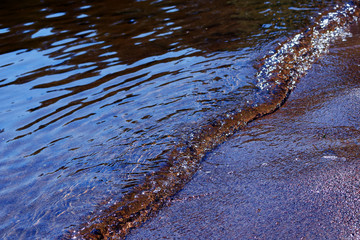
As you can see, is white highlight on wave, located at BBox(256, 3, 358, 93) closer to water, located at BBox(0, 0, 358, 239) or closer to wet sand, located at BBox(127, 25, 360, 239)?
water, located at BBox(0, 0, 358, 239)

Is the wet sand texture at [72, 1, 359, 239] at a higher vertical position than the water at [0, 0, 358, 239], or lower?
lower

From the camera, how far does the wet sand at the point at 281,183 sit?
2.53m

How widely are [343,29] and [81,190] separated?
19.1ft

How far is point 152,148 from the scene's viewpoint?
3.83m

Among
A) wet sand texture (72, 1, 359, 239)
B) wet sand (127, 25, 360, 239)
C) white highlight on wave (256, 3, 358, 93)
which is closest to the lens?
wet sand (127, 25, 360, 239)

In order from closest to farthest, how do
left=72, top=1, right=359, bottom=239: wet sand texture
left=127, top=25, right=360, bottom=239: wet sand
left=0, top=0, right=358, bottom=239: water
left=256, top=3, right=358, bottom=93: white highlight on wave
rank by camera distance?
left=127, top=25, right=360, bottom=239: wet sand
left=72, top=1, right=359, bottom=239: wet sand texture
left=0, top=0, right=358, bottom=239: water
left=256, top=3, right=358, bottom=93: white highlight on wave

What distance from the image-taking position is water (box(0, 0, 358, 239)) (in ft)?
11.2

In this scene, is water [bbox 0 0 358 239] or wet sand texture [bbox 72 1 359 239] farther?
water [bbox 0 0 358 239]

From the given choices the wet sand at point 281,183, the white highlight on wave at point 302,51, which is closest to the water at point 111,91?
the white highlight on wave at point 302,51

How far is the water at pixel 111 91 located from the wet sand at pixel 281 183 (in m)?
0.38

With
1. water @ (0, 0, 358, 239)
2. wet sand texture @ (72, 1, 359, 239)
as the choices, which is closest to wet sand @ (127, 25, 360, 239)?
wet sand texture @ (72, 1, 359, 239)

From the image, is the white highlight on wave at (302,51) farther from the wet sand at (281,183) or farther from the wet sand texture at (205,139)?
the wet sand at (281,183)

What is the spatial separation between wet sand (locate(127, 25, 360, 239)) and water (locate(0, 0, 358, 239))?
382 millimetres

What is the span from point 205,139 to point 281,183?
112 centimetres
